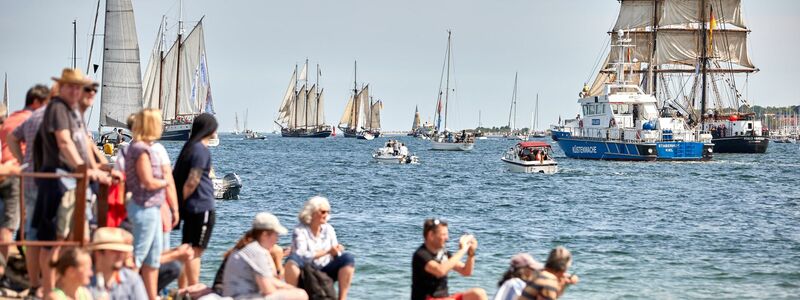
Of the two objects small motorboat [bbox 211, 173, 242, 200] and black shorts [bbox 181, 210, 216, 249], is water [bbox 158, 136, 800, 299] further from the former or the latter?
black shorts [bbox 181, 210, 216, 249]

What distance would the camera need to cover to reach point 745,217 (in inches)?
1356

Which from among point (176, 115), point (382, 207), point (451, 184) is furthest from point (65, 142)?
point (176, 115)

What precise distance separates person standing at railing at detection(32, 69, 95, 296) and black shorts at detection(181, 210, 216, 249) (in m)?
1.34

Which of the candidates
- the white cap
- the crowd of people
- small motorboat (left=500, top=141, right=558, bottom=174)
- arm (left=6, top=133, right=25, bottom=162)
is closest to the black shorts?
the crowd of people

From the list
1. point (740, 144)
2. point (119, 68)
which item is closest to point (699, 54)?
point (740, 144)

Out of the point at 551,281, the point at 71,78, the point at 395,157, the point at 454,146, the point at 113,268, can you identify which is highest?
the point at 71,78

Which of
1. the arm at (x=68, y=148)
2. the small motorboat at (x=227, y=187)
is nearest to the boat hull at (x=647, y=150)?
the small motorboat at (x=227, y=187)

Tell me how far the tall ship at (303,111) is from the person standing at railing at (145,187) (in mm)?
170108

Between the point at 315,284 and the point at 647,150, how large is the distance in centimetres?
6727

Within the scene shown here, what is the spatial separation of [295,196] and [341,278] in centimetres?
3220

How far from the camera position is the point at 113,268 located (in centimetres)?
838

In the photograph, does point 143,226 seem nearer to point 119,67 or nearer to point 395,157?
point 119,67

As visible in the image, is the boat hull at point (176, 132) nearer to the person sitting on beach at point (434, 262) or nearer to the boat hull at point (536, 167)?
the boat hull at point (536, 167)

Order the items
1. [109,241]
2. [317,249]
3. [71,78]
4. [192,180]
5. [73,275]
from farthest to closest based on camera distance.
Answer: [317,249], [192,180], [71,78], [109,241], [73,275]
